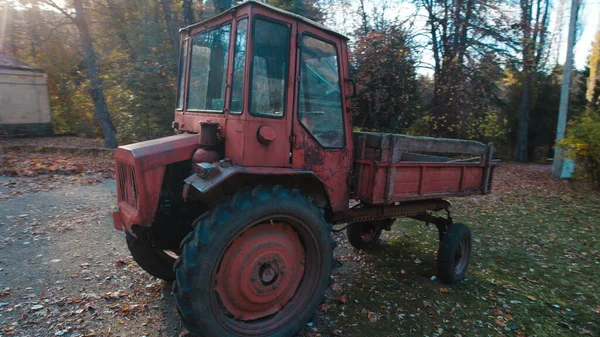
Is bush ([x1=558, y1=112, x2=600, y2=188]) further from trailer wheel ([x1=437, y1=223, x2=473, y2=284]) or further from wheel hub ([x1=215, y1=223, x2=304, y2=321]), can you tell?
wheel hub ([x1=215, y1=223, x2=304, y2=321])

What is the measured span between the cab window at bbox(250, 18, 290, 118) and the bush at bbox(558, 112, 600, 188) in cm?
1150

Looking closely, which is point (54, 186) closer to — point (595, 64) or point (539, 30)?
point (539, 30)

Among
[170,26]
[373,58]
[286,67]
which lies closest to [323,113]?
[286,67]

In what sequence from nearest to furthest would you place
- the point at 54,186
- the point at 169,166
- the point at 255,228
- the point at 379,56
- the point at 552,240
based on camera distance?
the point at 255,228 → the point at 169,166 → the point at 552,240 → the point at 54,186 → the point at 379,56

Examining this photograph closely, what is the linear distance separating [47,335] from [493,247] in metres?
6.37

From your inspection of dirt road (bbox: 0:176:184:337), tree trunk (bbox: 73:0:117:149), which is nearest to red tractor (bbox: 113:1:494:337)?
dirt road (bbox: 0:176:184:337)

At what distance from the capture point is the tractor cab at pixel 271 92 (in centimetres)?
315

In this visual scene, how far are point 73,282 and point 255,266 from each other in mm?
2550

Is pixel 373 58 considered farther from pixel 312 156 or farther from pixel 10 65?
pixel 10 65

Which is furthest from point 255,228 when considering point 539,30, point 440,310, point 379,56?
point 539,30

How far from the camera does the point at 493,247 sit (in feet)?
20.7

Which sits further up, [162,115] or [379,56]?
[379,56]

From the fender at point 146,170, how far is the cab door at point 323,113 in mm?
1044

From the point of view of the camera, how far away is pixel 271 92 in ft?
10.8
